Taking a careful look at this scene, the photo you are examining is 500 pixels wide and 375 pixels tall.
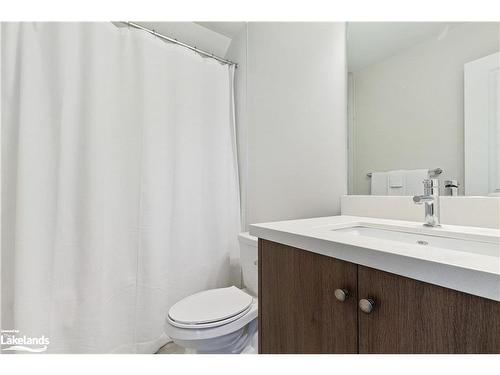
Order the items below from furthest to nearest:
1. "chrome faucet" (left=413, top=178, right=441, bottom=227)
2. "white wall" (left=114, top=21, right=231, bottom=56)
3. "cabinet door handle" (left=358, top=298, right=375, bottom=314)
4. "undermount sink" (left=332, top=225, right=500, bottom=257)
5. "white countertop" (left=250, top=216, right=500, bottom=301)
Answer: "white wall" (left=114, top=21, right=231, bottom=56), "chrome faucet" (left=413, top=178, right=441, bottom=227), "undermount sink" (left=332, top=225, right=500, bottom=257), "cabinet door handle" (left=358, top=298, right=375, bottom=314), "white countertop" (left=250, top=216, right=500, bottom=301)

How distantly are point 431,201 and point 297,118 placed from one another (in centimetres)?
84

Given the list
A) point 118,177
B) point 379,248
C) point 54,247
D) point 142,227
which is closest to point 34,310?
point 54,247

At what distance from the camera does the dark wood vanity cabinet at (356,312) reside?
0.41 meters

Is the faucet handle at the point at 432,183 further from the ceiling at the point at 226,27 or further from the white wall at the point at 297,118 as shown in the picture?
the ceiling at the point at 226,27

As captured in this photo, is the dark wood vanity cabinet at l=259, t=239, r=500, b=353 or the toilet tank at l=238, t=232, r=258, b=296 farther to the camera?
the toilet tank at l=238, t=232, r=258, b=296

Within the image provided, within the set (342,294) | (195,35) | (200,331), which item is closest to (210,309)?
(200,331)

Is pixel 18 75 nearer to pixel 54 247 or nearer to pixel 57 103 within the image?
pixel 57 103

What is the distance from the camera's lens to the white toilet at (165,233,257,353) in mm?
991

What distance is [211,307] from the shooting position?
112 cm

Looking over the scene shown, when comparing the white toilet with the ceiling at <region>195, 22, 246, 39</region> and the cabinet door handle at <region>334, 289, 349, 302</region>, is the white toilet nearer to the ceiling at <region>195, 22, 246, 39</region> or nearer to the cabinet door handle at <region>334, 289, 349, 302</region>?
the cabinet door handle at <region>334, 289, 349, 302</region>

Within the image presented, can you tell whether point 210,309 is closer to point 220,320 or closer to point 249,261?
point 220,320

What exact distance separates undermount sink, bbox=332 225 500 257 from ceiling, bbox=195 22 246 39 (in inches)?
56.6

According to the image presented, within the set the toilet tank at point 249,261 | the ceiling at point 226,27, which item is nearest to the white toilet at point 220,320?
the toilet tank at point 249,261

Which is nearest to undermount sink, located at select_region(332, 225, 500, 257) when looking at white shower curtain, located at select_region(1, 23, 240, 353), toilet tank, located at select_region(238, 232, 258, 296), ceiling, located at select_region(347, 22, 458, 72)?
toilet tank, located at select_region(238, 232, 258, 296)
